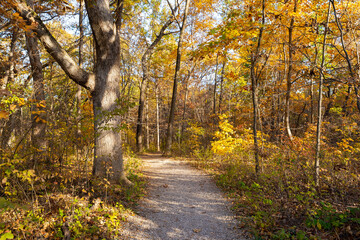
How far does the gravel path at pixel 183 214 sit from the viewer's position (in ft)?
11.9

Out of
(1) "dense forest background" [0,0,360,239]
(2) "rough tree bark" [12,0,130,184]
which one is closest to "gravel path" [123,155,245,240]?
(1) "dense forest background" [0,0,360,239]

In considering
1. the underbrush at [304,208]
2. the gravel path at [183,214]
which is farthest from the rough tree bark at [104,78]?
the underbrush at [304,208]

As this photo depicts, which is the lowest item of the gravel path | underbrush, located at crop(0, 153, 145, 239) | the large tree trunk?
the gravel path

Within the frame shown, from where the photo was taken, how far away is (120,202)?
14.9 feet

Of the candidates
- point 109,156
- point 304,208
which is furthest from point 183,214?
point 304,208

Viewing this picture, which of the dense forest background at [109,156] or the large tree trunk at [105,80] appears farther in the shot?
the large tree trunk at [105,80]

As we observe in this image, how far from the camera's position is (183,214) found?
4488mm

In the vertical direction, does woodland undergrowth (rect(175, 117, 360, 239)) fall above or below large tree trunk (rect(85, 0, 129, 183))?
below

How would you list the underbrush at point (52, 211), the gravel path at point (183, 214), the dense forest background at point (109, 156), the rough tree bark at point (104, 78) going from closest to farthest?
the underbrush at point (52, 211), the dense forest background at point (109, 156), the gravel path at point (183, 214), the rough tree bark at point (104, 78)

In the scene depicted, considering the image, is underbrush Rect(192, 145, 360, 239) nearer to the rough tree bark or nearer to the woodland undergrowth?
the woodland undergrowth

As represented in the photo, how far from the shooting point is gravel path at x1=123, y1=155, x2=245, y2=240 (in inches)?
142

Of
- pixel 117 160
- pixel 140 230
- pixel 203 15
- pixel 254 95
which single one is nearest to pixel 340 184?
pixel 254 95

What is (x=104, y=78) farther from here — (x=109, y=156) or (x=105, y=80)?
(x=109, y=156)

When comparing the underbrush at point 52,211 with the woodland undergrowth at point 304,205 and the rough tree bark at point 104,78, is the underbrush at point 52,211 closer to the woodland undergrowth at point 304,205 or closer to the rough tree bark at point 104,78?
the rough tree bark at point 104,78
